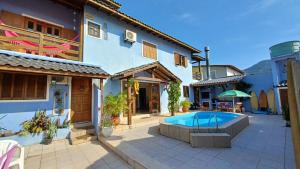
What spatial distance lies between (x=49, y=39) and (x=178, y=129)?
26.6 ft

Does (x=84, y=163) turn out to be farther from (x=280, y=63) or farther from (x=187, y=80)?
(x=280, y=63)

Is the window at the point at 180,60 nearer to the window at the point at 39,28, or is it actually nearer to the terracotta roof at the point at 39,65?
the terracotta roof at the point at 39,65

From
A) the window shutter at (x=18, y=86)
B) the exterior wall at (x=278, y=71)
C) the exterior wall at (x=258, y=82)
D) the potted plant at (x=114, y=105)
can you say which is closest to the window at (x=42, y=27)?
the window shutter at (x=18, y=86)

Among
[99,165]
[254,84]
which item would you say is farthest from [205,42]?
[99,165]

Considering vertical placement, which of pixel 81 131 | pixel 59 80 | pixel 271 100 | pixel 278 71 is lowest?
pixel 81 131

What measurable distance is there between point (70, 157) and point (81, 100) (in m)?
4.08

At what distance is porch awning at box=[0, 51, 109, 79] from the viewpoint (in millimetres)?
5606

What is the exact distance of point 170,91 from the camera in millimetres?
12914

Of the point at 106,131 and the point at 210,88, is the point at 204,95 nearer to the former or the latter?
the point at 210,88

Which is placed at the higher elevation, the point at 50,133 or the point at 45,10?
the point at 45,10

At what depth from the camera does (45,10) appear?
29.3ft

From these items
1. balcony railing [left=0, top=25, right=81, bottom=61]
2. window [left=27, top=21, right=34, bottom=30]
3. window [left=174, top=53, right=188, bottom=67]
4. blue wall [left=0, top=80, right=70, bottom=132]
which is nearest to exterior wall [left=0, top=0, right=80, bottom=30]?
window [left=27, top=21, right=34, bottom=30]

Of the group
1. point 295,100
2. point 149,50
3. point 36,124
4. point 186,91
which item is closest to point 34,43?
point 36,124

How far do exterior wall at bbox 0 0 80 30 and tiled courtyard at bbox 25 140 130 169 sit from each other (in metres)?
7.40
